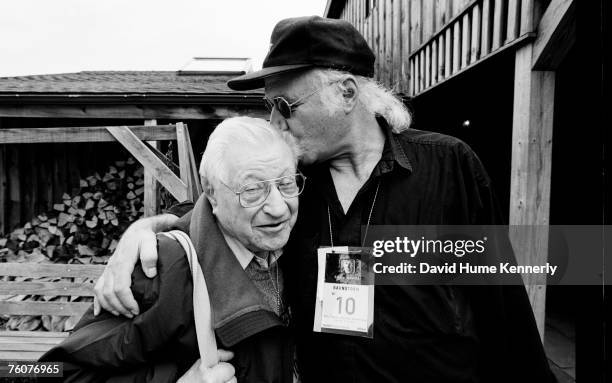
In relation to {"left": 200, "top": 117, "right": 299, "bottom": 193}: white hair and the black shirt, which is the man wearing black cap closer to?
the black shirt

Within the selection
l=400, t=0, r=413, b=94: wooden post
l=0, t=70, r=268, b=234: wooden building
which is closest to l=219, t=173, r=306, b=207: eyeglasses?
l=0, t=70, r=268, b=234: wooden building

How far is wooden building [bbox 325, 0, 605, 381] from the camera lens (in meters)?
2.37

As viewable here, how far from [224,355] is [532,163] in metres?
2.44

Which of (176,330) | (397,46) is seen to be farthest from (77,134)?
(397,46)

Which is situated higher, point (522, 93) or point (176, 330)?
point (522, 93)

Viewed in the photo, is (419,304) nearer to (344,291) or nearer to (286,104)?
(344,291)

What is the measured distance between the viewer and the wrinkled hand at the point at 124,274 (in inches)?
46.9

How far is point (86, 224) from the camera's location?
18.5 feet

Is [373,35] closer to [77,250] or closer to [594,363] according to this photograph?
[77,250]

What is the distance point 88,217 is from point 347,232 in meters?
5.30

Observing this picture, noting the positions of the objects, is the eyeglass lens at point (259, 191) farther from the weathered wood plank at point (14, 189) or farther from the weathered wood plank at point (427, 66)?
the weathered wood plank at point (14, 189)

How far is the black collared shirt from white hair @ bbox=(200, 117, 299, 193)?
38 centimetres

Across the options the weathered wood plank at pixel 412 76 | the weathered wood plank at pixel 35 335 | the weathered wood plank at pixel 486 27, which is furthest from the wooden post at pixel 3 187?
the weathered wood plank at pixel 486 27

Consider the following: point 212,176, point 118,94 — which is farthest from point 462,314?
point 118,94
